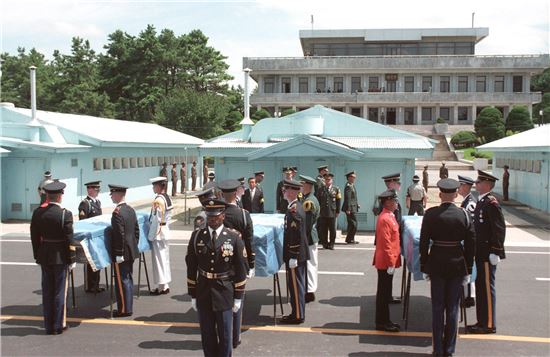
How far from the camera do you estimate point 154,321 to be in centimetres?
872

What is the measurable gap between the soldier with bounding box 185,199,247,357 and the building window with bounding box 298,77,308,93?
209ft

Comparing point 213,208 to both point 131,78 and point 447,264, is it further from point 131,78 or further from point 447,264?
point 131,78

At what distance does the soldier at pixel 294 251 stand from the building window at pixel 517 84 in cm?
6577

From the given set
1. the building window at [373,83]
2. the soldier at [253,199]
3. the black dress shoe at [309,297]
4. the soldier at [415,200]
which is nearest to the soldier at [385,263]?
the black dress shoe at [309,297]

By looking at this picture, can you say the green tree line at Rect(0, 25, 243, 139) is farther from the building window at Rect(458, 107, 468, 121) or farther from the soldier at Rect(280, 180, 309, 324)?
the soldier at Rect(280, 180, 309, 324)

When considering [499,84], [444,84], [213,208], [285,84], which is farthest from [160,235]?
[499,84]

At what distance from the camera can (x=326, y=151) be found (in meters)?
17.9

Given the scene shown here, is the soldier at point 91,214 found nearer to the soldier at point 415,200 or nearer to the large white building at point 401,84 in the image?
the soldier at point 415,200

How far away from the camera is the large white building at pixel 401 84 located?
215 feet

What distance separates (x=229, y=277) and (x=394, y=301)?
457 cm

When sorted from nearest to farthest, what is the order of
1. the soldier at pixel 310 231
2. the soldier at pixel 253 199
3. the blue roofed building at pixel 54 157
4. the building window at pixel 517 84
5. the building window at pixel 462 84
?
1. the soldier at pixel 310 231
2. the soldier at pixel 253 199
3. the blue roofed building at pixel 54 157
4. the building window at pixel 517 84
5. the building window at pixel 462 84

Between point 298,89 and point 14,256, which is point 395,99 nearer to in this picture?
point 298,89

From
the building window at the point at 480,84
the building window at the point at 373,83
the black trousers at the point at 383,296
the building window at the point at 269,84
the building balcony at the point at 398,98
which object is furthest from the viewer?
the building window at the point at 269,84

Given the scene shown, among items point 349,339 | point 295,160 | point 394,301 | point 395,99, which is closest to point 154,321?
point 349,339
